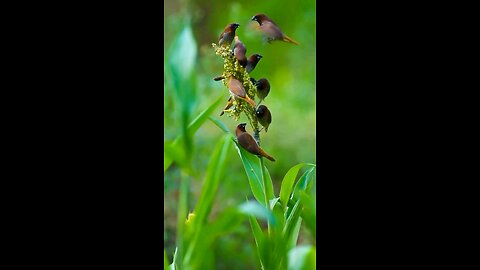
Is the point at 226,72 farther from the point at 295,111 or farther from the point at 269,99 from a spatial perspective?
the point at 295,111

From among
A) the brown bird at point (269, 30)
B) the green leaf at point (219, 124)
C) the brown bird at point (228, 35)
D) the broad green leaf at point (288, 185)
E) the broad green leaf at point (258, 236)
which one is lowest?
the broad green leaf at point (258, 236)

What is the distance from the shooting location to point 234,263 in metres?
2.17

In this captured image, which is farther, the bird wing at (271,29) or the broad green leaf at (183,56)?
the bird wing at (271,29)

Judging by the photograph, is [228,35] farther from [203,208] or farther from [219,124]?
[203,208]

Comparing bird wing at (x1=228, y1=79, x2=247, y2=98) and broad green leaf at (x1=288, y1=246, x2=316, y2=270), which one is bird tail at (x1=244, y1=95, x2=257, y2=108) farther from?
broad green leaf at (x1=288, y1=246, x2=316, y2=270)

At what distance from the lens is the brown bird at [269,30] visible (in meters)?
1.82

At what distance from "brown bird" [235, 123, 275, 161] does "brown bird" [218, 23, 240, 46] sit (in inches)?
7.4

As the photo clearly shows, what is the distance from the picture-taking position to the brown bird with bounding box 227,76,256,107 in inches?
68.6

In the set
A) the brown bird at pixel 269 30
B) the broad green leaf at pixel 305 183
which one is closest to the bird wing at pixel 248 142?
the broad green leaf at pixel 305 183

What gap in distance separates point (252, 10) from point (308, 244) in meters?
0.56

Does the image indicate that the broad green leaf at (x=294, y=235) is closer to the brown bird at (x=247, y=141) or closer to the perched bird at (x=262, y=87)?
the brown bird at (x=247, y=141)

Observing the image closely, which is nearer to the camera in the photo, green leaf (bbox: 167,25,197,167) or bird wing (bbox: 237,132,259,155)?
green leaf (bbox: 167,25,197,167)

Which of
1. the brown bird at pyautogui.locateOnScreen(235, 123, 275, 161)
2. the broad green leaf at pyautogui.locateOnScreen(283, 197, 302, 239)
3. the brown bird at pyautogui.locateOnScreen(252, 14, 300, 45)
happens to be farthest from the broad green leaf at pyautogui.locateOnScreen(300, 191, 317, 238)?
the brown bird at pyautogui.locateOnScreen(252, 14, 300, 45)

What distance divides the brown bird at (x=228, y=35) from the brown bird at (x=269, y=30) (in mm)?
62
